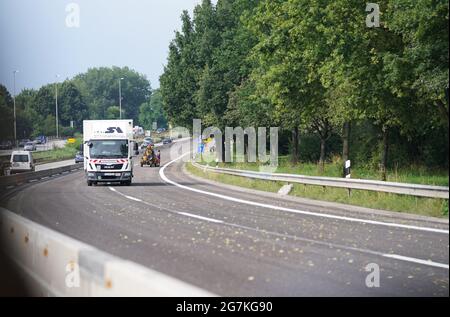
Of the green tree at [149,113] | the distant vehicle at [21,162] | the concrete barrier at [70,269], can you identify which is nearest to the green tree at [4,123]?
the concrete barrier at [70,269]

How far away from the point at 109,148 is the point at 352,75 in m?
12.7

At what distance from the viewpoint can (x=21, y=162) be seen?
49.5 meters

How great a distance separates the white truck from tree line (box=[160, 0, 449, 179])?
7.48m

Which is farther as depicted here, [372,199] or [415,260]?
[372,199]

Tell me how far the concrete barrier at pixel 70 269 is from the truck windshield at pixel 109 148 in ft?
74.7

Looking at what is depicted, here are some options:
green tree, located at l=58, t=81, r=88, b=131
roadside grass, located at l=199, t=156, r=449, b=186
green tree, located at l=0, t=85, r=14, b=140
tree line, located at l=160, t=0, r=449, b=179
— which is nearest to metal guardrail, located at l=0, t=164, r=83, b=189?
tree line, located at l=160, t=0, r=449, b=179

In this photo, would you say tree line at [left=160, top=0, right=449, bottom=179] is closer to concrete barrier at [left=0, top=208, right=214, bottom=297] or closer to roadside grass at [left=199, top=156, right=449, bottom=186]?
roadside grass at [left=199, top=156, right=449, bottom=186]

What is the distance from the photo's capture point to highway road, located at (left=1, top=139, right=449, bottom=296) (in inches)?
328

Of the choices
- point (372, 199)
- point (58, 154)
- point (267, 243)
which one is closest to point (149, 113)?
point (58, 154)

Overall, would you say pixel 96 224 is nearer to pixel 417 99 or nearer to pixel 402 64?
pixel 402 64

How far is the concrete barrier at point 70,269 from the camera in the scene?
5047 mm

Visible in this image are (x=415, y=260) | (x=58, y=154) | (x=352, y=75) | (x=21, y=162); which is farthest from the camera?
(x=58, y=154)

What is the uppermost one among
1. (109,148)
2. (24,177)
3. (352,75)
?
(352,75)

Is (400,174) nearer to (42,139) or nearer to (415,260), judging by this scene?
(415,260)
